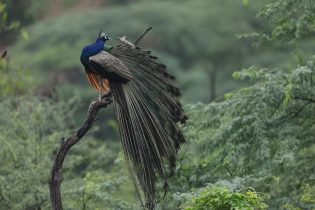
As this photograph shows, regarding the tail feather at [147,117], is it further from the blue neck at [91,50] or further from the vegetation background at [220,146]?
the vegetation background at [220,146]

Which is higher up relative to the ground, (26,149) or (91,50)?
(91,50)

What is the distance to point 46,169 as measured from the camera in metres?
8.44

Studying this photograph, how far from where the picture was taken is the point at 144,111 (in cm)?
534

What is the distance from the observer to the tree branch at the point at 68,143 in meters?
5.50

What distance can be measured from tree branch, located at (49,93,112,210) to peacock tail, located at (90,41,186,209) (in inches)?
7.5

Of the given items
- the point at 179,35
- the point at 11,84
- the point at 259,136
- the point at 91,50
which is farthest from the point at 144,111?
the point at 179,35

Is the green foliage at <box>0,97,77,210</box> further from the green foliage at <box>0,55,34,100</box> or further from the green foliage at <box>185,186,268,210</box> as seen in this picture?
the green foliage at <box>185,186,268,210</box>

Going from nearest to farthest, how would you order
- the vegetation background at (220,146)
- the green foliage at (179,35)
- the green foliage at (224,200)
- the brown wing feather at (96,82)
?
the green foliage at (224,200), the brown wing feather at (96,82), the vegetation background at (220,146), the green foliage at (179,35)

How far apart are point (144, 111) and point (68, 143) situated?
2.17 feet

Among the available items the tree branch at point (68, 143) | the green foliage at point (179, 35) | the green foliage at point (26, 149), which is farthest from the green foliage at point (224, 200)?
the green foliage at point (179, 35)

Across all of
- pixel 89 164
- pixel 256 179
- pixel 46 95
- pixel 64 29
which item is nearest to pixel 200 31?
pixel 64 29

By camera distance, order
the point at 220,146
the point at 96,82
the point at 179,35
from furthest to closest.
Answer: the point at 179,35, the point at 220,146, the point at 96,82

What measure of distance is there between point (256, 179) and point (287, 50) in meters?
13.7

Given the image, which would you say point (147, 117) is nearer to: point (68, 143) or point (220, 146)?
point (68, 143)
